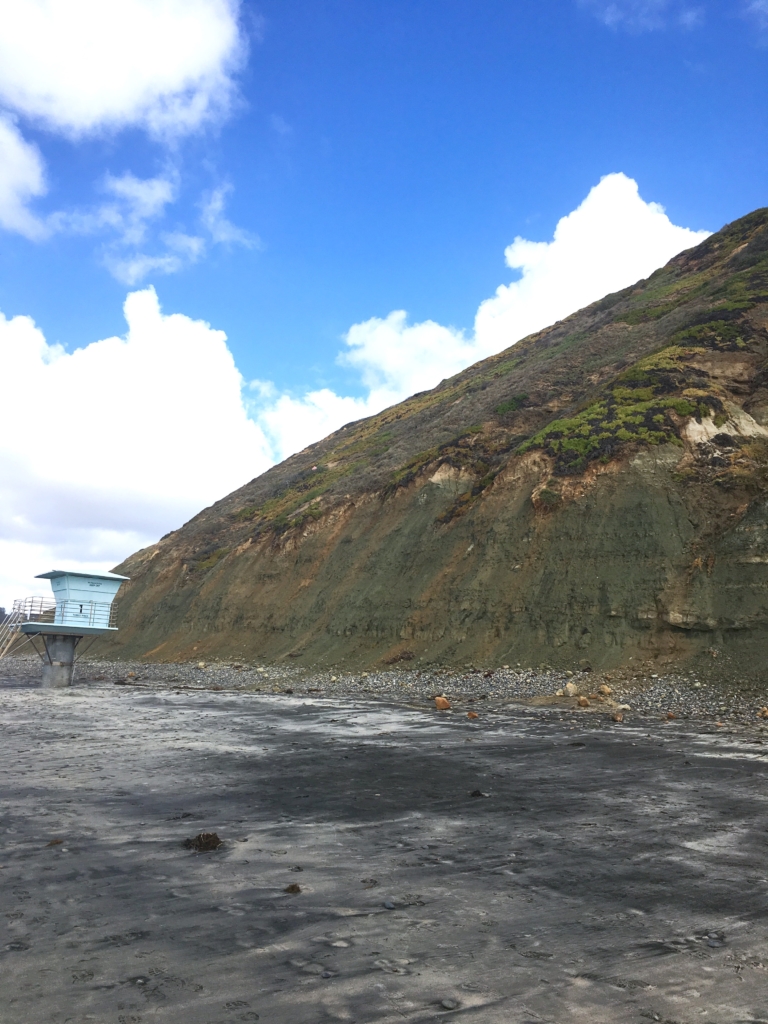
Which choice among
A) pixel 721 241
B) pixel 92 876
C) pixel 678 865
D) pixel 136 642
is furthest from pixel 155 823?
pixel 721 241

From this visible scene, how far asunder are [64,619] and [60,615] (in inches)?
15.5

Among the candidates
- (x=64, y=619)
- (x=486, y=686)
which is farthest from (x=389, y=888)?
(x=64, y=619)

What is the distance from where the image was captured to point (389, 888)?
700 centimetres

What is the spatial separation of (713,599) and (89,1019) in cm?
2648

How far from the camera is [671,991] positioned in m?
5.05

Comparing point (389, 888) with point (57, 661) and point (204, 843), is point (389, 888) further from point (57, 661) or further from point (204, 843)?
point (57, 661)

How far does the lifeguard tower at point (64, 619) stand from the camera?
39.2 metres

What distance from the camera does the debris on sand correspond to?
8.26 meters

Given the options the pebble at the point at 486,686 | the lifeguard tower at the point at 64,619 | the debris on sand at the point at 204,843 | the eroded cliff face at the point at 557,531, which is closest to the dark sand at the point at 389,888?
the debris on sand at the point at 204,843

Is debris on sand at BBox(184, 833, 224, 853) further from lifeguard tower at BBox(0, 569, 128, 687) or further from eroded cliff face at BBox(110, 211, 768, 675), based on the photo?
lifeguard tower at BBox(0, 569, 128, 687)

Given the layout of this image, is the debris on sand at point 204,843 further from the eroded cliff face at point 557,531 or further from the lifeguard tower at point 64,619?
the lifeguard tower at point 64,619

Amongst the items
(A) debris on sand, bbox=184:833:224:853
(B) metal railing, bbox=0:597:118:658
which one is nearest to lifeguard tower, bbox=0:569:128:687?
(B) metal railing, bbox=0:597:118:658

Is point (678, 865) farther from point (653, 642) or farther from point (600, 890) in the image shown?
point (653, 642)

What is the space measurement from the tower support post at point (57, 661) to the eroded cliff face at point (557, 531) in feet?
34.8
